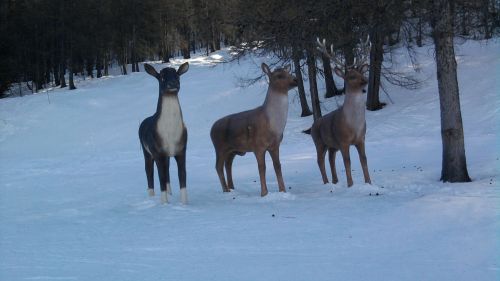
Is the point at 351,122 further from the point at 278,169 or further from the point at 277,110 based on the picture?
the point at 278,169

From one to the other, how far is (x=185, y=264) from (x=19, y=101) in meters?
33.6

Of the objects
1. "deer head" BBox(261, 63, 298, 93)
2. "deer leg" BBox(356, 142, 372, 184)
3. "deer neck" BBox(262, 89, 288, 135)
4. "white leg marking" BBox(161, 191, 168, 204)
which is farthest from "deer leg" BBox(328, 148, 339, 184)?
"white leg marking" BBox(161, 191, 168, 204)

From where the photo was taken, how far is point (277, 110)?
10.1 meters

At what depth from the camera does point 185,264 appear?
5.81m

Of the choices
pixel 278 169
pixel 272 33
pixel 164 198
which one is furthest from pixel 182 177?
pixel 272 33

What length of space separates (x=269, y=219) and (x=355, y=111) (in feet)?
11.5

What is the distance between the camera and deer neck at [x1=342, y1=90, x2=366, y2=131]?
10469 mm

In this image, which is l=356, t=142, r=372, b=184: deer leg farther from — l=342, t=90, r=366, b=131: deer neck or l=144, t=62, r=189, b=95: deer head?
l=144, t=62, r=189, b=95: deer head

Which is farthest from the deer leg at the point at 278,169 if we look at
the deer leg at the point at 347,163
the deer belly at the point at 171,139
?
the deer belly at the point at 171,139

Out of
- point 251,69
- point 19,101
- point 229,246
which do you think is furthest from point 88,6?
point 229,246

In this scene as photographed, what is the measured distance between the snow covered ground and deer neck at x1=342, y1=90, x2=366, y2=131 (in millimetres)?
1181

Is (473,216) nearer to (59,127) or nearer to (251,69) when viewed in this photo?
(59,127)

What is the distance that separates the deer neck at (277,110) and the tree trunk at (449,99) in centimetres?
295

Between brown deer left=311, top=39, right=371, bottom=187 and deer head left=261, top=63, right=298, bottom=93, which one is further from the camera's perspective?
brown deer left=311, top=39, right=371, bottom=187
